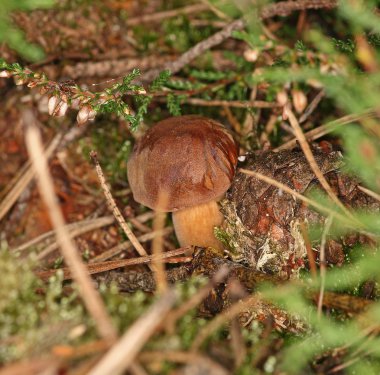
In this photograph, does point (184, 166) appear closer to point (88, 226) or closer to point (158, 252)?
point (158, 252)

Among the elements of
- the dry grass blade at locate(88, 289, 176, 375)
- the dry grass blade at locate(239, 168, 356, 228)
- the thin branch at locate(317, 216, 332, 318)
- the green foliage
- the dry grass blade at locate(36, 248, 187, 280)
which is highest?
the green foliage

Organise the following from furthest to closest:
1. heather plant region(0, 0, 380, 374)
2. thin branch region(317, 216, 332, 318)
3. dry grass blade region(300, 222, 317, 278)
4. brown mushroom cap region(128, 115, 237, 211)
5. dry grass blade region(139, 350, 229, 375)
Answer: brown mushroom cap region(128, 115, 237, 211) → dry grass blade region(300, 222, 317, 278) → thin branch region(317, 216, 332, 318) → heather plant region(0, 0, 380, 374) → dry grass blade region(139, 350, 229, 375)

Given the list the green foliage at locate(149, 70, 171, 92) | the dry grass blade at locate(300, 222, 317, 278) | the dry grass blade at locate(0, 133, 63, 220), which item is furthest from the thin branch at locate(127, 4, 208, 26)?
the dry grass blade at locate(300, 222, 317, 278)

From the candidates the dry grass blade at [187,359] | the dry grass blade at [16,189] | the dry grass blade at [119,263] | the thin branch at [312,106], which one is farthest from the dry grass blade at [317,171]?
the dry grass blade at [16,189]

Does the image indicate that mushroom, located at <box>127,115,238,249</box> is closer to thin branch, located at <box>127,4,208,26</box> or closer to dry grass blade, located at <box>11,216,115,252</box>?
dry grass blade, located at <box>11,216,115,252</box>

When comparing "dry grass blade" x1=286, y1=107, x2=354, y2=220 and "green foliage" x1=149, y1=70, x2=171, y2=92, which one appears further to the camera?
"green foliage" x1=149, y1=70, x2=171, y2=92

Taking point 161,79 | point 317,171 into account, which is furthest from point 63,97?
point 317,171

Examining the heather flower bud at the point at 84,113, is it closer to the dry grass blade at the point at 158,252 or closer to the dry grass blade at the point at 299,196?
the dry grass blade at the point at 158,252
